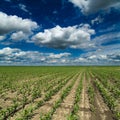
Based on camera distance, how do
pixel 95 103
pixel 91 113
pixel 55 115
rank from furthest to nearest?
pixel 95 103 < pixel 91 113 < pixel 55 115

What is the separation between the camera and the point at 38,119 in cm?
861

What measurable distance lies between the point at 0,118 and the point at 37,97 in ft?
20.2

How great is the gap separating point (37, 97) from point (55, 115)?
5.31 m

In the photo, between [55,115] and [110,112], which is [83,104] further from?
[55,115]

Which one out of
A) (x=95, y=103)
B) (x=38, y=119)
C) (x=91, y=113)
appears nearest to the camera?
(x=38, y=119)

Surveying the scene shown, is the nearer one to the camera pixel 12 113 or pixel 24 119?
pixel 24 119

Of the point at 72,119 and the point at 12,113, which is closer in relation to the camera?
the point at 72,119

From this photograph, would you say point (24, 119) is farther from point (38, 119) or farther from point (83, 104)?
point (83, 104)

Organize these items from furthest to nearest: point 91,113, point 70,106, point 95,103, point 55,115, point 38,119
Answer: point 95,103 < point 70,106 < point 91,113 < point 55,115 < point 38,119

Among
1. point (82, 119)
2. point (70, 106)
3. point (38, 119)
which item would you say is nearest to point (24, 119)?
point (38, 119)

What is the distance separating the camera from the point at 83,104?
11.8 meters

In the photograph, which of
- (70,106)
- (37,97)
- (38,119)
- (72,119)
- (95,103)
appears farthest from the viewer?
(37,97)

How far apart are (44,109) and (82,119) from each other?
9.50 feet

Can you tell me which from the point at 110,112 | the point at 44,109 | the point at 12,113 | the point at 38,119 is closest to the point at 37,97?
the point at 44,109
